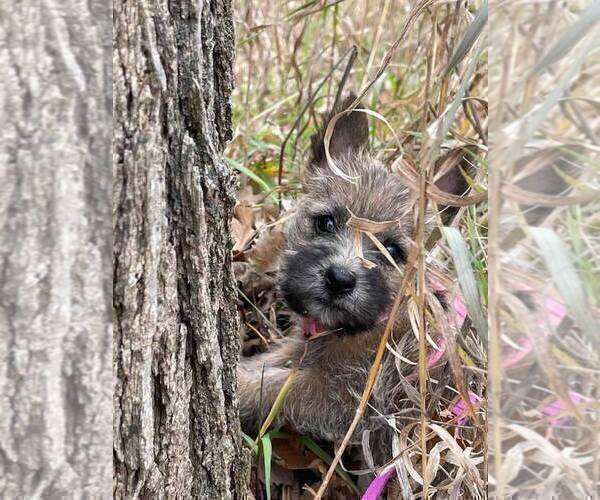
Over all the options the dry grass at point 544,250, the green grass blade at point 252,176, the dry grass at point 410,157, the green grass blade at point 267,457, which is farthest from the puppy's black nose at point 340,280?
the dry grass at point 544,250

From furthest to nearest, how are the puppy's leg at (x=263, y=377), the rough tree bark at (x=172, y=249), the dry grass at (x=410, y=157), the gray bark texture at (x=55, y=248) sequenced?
the puppy's leg at (x=263, y=377)
the dry grass at (x=410, y=157)
the rough tree bark at (x=172, y=249)
the gray bark texture at (x=55, y=248)

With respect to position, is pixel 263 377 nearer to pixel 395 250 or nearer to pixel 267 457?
pixel 267 457

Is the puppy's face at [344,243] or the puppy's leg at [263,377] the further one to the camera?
the puppy's leg at [263,377]

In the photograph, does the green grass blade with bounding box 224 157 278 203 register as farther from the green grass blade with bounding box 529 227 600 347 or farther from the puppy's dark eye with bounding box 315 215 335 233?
the green grass blade with bounding box 529 227 600 347

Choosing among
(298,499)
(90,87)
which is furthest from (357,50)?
(90,87)

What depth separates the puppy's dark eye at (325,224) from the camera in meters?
2.99

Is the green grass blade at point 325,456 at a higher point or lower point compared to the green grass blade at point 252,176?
lower

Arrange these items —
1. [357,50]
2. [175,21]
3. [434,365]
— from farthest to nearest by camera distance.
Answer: [357,50]
[434,365]
[175,21]

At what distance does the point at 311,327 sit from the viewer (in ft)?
8.99

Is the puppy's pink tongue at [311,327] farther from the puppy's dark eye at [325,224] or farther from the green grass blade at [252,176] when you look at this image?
the green grass blade at [252,176]

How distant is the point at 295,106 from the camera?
3822mm

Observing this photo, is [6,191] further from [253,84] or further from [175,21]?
[253,84]

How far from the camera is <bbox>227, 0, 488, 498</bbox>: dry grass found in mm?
1747

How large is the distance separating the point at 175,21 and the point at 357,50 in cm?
168
